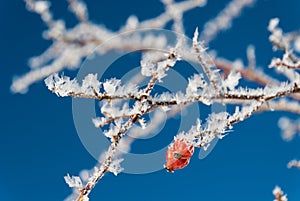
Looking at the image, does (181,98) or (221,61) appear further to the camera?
(181,98)

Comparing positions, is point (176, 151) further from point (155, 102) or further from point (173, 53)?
point (173, 53)

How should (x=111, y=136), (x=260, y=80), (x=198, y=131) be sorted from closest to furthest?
1. (x=260, y=80)
2. (x=111, y=136)
3. (x=198, y=131)

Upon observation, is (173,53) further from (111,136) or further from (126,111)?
(111,136)

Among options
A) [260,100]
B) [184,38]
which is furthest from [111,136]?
[260,100]

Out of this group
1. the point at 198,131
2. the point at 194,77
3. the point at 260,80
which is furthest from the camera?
the point at 198,131

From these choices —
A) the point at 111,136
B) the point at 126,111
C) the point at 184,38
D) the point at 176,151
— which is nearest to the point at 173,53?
the point at 184,38

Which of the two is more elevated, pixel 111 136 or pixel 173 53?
pixel 173 53

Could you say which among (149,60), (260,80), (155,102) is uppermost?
(149,60)
